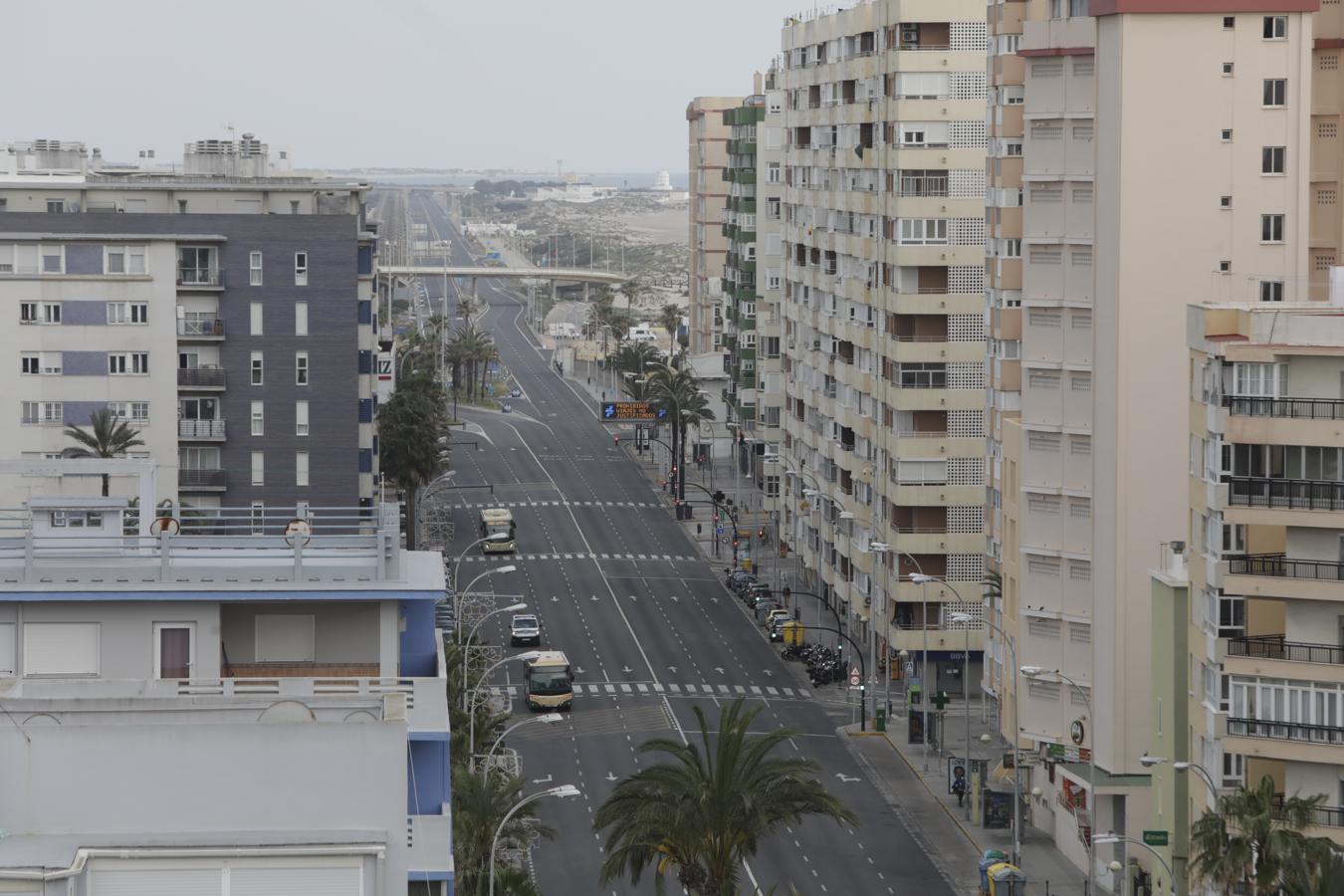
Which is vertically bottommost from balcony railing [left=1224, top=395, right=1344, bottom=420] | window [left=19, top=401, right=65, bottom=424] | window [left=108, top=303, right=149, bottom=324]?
window [left=19, top=401, right=65, bottom=424]

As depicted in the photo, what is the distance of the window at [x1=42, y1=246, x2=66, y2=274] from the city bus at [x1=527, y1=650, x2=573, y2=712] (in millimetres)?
28748


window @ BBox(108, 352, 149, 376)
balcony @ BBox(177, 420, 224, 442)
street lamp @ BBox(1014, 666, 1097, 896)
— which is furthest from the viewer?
balcony @ BBox(177, 420, 224, 442)

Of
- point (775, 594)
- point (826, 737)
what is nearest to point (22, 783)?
point (826, 737)

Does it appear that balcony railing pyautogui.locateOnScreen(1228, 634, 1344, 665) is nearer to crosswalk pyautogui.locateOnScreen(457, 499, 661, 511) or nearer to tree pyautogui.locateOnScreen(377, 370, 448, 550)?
tree pyautogui.locateOnScreen(377, 370, 448, 550)

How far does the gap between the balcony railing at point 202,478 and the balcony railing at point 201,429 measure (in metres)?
1.62

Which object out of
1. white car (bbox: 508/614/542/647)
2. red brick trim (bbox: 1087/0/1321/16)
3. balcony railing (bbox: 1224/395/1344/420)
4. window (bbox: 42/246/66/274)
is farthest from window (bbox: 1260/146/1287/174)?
window (bbox: 42/246/66/274)

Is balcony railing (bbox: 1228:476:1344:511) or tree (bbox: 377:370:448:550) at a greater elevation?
balcony railing (bbox: 1228:476:1344:511)

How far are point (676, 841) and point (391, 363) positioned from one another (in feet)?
285

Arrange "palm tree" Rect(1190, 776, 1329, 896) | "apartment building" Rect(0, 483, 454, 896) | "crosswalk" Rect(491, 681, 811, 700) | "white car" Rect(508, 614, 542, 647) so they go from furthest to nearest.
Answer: "white car" Rect(508, 614, 542, 647) < "crosswalk" Rect(491, 681, 811, 700) < "palm tree" Rect(1190, 776, 1329, 896) < "apartment building" Rect(0, 483, 454, 896)

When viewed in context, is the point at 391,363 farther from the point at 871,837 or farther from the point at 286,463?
the point at 871,837

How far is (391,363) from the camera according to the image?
147375 mm

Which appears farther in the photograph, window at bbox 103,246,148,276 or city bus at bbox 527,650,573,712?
window at bbox 103,246,148,276

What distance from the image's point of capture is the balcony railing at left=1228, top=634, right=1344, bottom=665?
63031 millimetres

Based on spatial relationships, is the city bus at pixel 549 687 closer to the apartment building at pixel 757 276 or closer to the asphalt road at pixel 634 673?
the asphalt road at pixel 634 673
